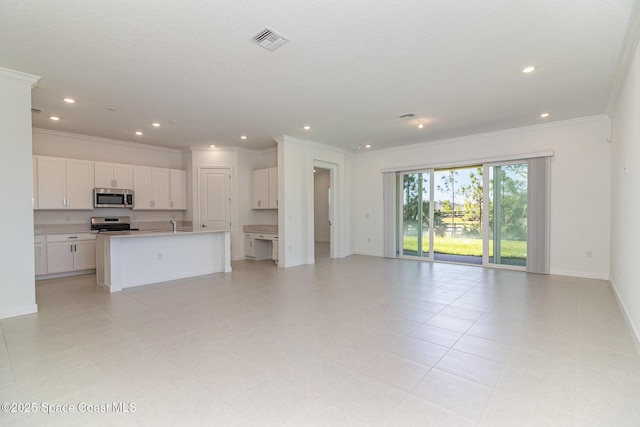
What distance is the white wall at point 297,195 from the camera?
6.74 metres

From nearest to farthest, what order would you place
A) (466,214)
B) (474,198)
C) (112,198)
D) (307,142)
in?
(112,198) < (307,142) < (474,198) < (466,214)

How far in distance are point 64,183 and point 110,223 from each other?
1176mm

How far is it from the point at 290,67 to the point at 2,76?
10.9 feet

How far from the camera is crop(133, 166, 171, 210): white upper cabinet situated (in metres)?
7.12

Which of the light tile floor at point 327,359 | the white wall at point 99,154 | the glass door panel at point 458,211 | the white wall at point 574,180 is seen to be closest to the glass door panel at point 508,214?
the white wall at point 574,180

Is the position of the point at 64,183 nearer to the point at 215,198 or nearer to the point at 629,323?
the point at 215,198

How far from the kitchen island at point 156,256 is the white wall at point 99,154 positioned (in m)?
1.93

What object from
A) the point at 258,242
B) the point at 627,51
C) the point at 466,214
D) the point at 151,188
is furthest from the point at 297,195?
the point at 627,51

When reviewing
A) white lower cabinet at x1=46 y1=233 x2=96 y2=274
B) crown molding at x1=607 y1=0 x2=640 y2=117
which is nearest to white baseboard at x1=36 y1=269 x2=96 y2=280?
white lower cabinet at x1=46 y1=233 x2=96 y2=274

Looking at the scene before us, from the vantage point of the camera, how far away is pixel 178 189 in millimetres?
7832

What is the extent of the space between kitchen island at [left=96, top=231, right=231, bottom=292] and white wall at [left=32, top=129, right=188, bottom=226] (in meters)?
1.93

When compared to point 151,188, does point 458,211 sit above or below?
below

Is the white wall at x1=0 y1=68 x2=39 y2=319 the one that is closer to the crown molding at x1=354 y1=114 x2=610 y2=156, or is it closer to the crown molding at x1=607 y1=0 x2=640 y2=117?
the crown molding at x1=607 y1=0 x2=640 y2=117

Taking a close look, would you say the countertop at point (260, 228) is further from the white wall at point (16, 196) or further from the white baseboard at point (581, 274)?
the white baseboard at point (581, 274)
